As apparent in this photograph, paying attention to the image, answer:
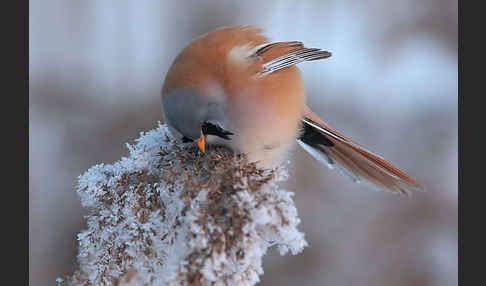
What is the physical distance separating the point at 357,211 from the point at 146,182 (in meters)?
2.35

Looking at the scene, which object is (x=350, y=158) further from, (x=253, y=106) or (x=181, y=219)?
(x=181, y=219)

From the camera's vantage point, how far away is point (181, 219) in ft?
3.71

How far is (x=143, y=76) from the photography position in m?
3.31

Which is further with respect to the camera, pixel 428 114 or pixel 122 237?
pixel 428 114

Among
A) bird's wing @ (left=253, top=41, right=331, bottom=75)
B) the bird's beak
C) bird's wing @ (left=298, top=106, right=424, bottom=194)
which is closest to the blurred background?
bird's wing @ (left=298, top=106, right=424, bottom=194)

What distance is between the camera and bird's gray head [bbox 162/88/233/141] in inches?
55.4

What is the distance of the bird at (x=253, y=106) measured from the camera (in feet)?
4.83

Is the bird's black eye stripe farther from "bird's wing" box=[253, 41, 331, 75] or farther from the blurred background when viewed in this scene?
the blurred background

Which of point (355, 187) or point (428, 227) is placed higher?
point (355, 187)

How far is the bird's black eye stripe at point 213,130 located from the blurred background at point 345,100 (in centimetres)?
168

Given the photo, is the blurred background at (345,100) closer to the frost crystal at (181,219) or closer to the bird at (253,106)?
the bird at (253,106)

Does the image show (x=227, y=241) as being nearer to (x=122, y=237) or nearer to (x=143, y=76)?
(x=122, y=237)

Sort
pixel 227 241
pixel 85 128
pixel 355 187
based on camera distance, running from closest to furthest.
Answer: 1. pixel 227 241
2. pixel 85 128
3. pixel 355 187

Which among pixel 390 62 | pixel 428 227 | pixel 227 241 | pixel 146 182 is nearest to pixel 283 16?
pixel 390 62
